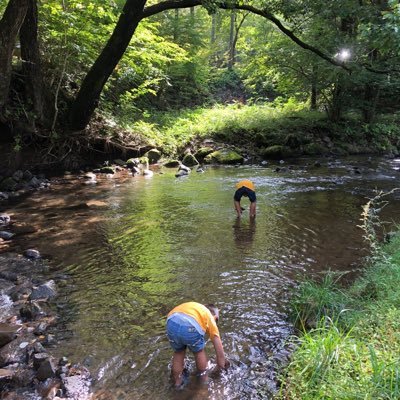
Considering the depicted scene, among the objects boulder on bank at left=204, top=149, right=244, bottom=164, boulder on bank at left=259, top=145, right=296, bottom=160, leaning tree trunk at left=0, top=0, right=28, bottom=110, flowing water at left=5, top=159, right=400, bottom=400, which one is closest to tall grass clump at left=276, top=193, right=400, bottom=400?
flowing water at left=5, top=159, right=400, bottom=400

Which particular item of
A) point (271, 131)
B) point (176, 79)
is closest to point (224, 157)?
point (271, 131)

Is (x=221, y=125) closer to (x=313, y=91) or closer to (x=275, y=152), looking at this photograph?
(x=275, y=152)

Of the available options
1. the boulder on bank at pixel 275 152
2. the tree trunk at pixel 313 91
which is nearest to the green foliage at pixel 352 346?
the boulder on bank at pixel 275 152

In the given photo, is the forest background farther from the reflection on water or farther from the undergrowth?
the reflection on water

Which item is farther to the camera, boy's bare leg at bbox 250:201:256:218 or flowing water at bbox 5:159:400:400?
boy's bare leg at bbox 250:201:256:218

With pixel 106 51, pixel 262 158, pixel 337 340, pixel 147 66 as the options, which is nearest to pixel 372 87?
pixel 262 158

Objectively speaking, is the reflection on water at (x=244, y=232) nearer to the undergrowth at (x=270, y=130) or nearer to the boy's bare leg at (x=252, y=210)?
the boy's bare leg at (x=252, y=210)

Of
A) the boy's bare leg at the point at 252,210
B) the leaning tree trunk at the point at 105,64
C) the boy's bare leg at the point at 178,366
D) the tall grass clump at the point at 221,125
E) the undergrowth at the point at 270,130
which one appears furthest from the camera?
the undergrowth at the point at 270,130

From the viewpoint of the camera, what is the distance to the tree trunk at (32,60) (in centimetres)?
1130

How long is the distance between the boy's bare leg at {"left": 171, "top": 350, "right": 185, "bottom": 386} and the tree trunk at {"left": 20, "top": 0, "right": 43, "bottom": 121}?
1072 cm

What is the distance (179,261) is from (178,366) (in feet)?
9.61

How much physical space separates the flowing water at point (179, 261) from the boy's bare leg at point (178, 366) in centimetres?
11

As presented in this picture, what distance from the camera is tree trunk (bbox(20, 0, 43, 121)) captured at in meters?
11.3

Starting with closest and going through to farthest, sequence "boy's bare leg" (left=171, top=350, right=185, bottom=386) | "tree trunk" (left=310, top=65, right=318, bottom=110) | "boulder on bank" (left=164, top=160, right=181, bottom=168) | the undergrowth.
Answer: "boy's bare leg" (left=171, top=350, right=185, bottom=386), "boulder on bank" (left=164, top=160, right=181, bottom=168), "tree trunk" (left=310, top=65, right=318, bottom=110), the undergrowth
